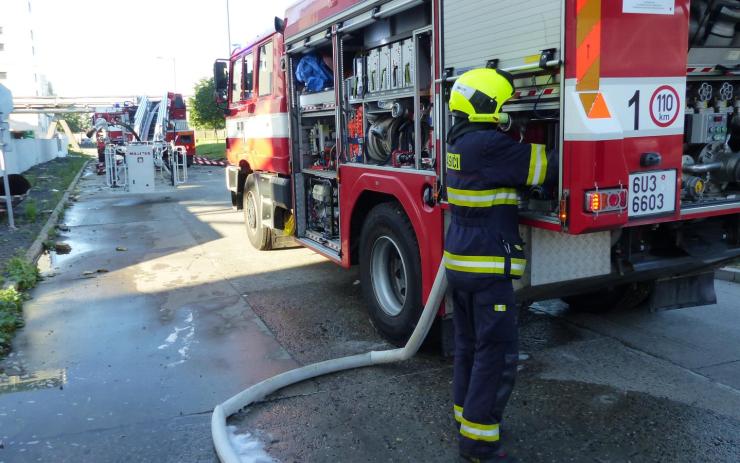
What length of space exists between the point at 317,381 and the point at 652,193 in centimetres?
239

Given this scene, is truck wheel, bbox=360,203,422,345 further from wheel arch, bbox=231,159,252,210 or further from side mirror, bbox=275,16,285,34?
wheel arch, bbox=231,159,252,210

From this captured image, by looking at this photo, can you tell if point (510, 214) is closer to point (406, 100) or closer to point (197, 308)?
point (406, 100)

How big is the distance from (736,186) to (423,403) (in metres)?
2.41

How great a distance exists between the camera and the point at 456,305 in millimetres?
3422

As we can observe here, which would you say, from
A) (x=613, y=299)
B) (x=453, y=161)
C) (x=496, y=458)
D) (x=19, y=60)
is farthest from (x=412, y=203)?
(x=19, y=60)

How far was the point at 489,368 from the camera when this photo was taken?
10.3 ft

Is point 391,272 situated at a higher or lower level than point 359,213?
lower

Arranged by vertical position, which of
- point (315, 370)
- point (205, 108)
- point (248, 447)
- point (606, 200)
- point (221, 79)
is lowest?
point (248, 447)

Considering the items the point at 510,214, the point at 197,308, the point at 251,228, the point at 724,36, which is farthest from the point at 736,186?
the point at 251,228

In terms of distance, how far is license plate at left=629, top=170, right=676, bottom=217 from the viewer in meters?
3.36

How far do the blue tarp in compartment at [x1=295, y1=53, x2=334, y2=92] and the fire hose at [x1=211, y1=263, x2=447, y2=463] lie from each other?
2836mm

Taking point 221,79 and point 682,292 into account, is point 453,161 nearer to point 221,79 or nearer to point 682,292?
point 682,292

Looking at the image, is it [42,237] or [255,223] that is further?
[42,237]

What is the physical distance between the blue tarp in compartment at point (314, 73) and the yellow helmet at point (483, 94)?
10.2 ft
